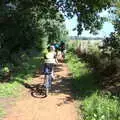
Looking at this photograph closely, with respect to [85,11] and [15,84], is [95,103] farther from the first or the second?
[85,11]

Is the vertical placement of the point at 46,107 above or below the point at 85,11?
below

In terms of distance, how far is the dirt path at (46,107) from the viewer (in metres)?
12.7

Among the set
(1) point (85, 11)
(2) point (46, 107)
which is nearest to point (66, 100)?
(2) point (46, 107)

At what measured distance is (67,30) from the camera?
156 ft

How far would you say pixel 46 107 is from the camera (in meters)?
14.3

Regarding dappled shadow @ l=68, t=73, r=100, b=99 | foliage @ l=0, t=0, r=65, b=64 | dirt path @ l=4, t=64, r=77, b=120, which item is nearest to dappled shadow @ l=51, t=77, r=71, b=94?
dirt path @ l=4, t=64, r=77, b=120

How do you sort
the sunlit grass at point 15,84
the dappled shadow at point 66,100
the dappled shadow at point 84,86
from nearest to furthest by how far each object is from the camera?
1. the dappled shadow at point 66,100
2. the dappled shadow at point 84,86
3. the sunlit grass at point 15,84

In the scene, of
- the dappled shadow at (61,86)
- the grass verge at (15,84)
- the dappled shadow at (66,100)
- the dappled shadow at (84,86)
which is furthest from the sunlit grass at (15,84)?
the dappled shadow at (84,86)

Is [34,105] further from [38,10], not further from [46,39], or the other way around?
[46,39]

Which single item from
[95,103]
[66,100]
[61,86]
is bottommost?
[61,86]

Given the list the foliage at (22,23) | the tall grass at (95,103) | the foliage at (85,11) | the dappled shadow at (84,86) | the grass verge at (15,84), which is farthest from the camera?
the foliage at (22,23)

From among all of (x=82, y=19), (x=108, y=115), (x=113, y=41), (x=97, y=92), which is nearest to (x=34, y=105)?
(x=97, y=92)

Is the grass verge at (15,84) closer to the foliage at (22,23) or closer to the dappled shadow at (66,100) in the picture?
the dappled shadow at (66,100)

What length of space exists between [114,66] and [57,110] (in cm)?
709
